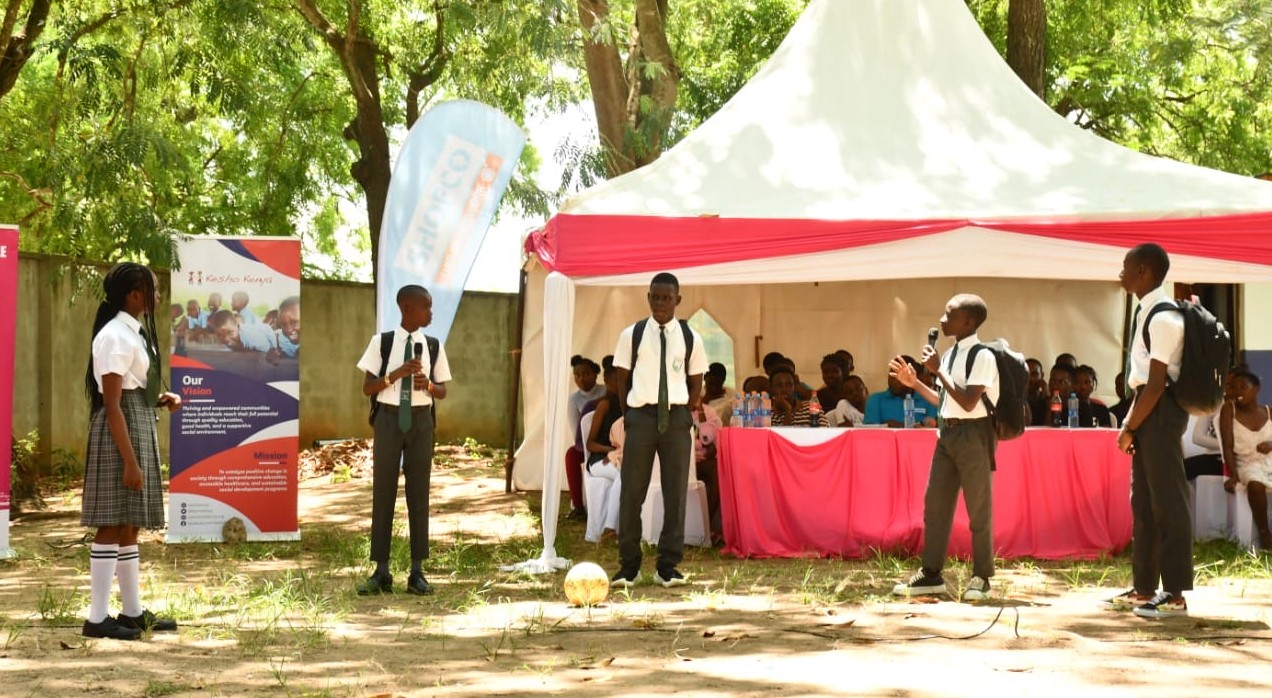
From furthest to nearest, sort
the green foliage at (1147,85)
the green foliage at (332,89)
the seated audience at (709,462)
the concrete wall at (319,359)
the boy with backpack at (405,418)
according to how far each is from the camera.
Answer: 1. the green foliage at (1147,85)
2. the concrete wall at (319,359)
3. the green foliage at (332,89)
4. the seated audience at (709,462)
5. the boy with backpack at (405,418)

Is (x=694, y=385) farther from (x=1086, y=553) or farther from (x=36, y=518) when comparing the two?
(x=36, y=518)

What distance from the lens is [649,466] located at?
309 inches

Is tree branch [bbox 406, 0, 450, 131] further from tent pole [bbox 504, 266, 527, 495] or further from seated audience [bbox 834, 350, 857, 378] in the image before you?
seated audience [bbox 834, 350, 857, 378]

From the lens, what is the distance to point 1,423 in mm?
9125

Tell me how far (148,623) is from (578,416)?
18.3ft

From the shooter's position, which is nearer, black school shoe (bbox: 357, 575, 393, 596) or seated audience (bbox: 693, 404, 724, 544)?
black school shoe (bbox: 357, 575, 393, 596)

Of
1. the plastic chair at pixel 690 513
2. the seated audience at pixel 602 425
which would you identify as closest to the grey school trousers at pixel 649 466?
the plastic chair at pixel 690 513

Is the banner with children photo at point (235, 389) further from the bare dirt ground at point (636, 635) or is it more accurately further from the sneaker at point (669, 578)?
the sneaker at point (669, 578)

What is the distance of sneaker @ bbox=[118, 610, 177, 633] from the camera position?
625 cm

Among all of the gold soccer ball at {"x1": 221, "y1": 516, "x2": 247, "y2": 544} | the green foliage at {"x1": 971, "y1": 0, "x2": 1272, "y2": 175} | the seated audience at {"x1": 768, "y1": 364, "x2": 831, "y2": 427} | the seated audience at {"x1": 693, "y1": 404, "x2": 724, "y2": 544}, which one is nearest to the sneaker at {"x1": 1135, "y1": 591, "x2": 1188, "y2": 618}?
the seated audience at {"x1": 768, "y1": 364, "x2": 831, "y2": 427}

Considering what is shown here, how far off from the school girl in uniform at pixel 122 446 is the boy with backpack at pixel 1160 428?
4.24m

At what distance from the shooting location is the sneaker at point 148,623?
6.25m

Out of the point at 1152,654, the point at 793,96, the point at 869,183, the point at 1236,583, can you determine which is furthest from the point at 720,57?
the point at 1152,654

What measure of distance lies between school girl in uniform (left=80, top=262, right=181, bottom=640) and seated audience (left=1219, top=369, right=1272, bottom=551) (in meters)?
6.59
